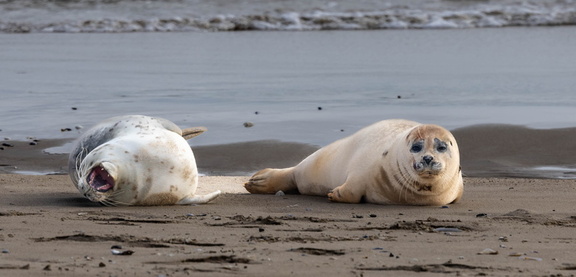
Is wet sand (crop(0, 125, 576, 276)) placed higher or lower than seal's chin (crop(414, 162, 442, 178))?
lower

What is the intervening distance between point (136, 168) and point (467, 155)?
4.20 m

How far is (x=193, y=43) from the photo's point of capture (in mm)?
21844

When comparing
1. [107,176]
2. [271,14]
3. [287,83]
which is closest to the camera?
[107,176]

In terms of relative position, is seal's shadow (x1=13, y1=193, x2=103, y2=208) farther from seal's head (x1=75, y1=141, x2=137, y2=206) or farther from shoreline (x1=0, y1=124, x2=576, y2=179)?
shoreline (x1=0, y1=124, x2=576, y2=179)

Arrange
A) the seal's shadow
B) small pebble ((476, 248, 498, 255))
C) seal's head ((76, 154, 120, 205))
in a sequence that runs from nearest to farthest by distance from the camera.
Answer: small pebble ((476, 248, 498, 255)), seal's head ((76, 154, 120, 205)), the seal's shadow

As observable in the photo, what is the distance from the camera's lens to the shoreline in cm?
891

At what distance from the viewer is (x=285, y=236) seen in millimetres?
5172

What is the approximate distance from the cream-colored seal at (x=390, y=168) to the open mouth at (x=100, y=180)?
1.53m

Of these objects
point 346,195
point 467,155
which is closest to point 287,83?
point 467,155

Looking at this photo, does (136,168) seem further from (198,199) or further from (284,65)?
(284,65)

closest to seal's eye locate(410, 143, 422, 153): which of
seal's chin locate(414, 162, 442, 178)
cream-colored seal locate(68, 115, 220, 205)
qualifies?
seal's chin locate(414, 162, 442, 178)

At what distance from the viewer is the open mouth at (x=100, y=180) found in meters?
6.24

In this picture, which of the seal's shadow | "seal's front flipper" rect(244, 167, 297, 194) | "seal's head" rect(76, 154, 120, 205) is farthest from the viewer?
"seal's front flipper" rect(244, 167, 297, 194)

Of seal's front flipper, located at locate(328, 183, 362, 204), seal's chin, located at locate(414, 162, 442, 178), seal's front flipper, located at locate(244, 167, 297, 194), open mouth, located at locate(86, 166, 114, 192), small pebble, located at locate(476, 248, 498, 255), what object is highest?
seal's chin, located at locate(414, 162, 442, 178)
